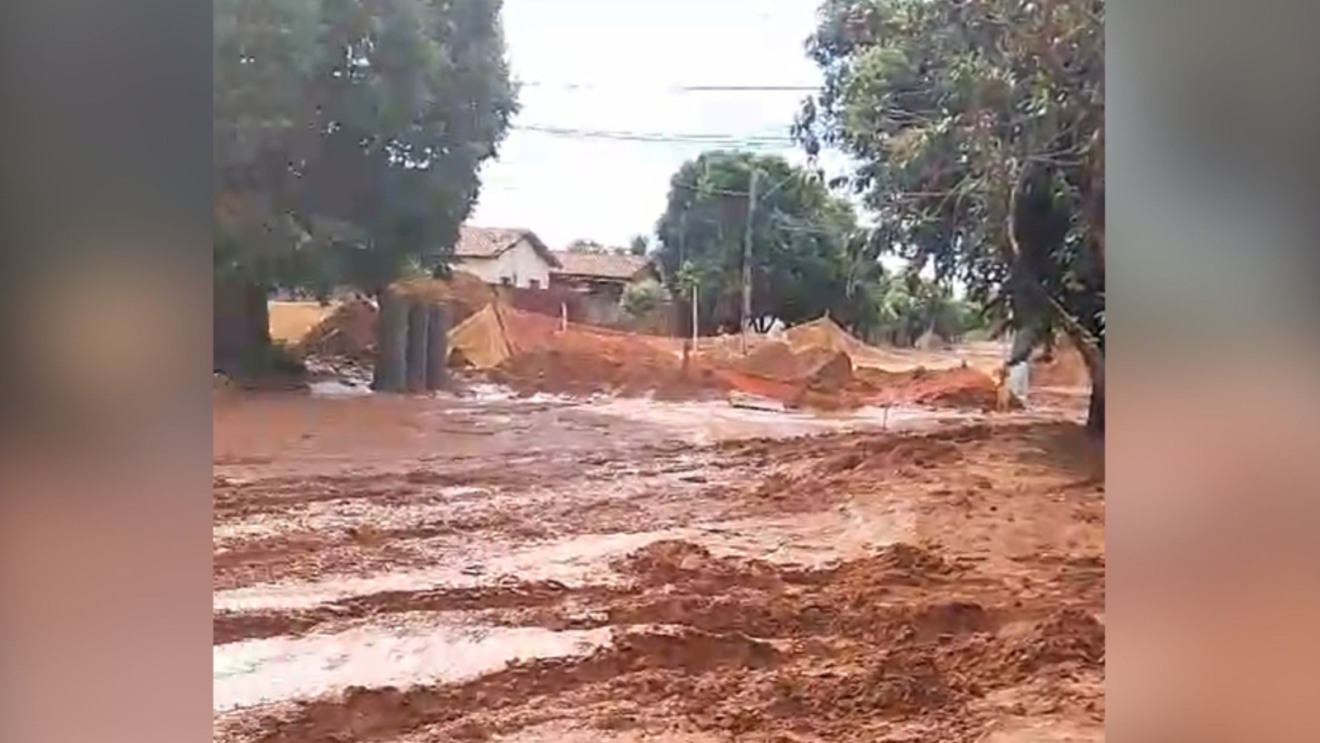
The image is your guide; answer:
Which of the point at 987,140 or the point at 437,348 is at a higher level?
the point at 987,140

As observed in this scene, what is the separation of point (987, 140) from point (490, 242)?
1050 millimetres

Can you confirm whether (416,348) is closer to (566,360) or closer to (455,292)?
(455,292)

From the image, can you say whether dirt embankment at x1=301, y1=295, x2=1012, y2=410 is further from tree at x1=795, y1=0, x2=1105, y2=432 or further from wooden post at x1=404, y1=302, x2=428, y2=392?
tree at x1=795, y1=0, x2=1105, y2=432

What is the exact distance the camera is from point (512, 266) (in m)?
2.51

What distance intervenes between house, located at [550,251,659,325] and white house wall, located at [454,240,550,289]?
39mm

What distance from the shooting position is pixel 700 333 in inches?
100

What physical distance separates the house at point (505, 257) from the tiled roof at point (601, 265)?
0.02 meters

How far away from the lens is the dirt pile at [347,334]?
247cm

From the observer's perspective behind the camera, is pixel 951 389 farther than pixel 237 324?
Yes

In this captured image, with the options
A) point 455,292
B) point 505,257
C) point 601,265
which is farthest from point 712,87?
point 455,292

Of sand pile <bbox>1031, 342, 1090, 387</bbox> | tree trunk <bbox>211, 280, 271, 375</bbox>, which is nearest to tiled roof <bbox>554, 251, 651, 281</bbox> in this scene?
tree trunk <bbox>211, 280, 271, 375</bbox>
